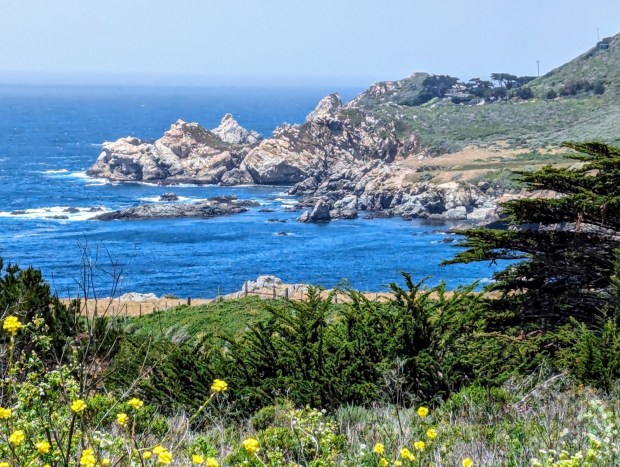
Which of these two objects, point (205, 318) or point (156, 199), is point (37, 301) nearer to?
point (205, 318)

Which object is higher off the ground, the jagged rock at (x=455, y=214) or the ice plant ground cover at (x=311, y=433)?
the ice plant ground cover at (x=311, y=433)

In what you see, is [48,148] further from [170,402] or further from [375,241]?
[170,402]

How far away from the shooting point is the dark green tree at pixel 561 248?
16.5 meters

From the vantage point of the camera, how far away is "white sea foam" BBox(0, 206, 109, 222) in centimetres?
7800

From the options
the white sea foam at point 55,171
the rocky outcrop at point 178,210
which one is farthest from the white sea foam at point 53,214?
the white sea foam at point 55,171

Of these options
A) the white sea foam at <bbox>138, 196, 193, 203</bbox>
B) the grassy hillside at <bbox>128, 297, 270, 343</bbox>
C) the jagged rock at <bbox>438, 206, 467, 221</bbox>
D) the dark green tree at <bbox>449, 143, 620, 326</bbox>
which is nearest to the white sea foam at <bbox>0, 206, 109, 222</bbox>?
the white sea foam at <bbox>138, 196, 193, 203</bbox>

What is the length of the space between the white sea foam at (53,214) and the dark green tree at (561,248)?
2627 inches

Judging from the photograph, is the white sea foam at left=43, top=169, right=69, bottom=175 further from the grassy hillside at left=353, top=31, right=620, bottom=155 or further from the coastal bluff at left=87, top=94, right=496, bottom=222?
the grassy hillside at left=353, top=31, right=620, bottom=155

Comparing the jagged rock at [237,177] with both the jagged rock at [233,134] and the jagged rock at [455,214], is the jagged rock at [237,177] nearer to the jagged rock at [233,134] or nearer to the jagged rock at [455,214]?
the jagged rock at [233,134]

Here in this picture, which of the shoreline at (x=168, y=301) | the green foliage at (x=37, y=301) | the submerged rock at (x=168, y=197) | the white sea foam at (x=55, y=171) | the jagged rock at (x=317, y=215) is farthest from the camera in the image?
the white sea foam at (x=55, y=171)

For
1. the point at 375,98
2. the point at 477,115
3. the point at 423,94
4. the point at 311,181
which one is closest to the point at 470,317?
the point at 311,181

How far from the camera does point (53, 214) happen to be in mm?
79312

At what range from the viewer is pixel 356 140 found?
Answer: 118 m

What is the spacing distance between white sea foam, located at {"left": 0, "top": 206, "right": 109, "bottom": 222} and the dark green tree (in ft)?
219
